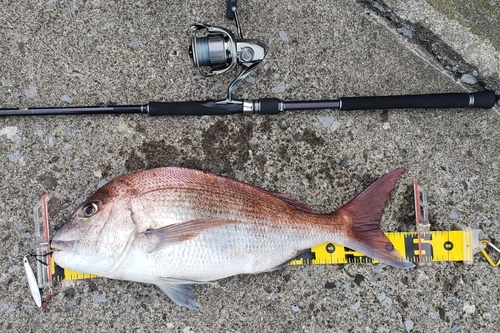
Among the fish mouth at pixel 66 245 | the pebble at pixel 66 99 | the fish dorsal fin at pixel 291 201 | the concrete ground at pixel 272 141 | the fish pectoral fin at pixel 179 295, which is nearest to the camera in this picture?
the fish mouth at pixel 66 245

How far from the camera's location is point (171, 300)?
2.69 meters

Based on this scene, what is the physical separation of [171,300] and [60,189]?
3.11 feet

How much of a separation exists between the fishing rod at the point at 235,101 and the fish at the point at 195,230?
1.44ft

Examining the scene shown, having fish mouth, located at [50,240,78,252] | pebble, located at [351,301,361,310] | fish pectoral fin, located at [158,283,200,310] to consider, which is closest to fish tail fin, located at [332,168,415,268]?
pebble, located at [351,301,361,310]

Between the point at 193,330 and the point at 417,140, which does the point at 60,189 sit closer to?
the point at 193,330

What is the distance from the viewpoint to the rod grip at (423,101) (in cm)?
274

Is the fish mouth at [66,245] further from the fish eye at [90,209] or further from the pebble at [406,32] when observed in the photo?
the pebble at [406,32]

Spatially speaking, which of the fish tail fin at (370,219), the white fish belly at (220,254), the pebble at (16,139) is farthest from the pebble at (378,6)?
the pebble at (16,139)

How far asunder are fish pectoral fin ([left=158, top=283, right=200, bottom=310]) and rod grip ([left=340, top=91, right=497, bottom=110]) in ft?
4.64

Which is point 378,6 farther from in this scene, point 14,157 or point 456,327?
point 14,157

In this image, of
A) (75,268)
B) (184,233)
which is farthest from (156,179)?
(75,268)

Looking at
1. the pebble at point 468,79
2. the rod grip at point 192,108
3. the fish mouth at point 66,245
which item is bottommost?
the fish mouth at point 66,245

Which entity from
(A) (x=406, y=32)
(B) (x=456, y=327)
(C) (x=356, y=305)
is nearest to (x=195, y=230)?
(C) (x=356, y=305)

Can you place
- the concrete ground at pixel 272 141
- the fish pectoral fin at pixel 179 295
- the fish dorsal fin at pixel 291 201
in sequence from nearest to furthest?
the fish pectoral fin at pixel 179 295 → the fish dorsal fin at pixel 291 201 → the concrete ground at pixel 272 141
